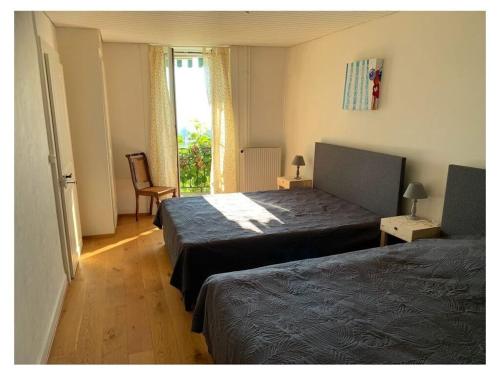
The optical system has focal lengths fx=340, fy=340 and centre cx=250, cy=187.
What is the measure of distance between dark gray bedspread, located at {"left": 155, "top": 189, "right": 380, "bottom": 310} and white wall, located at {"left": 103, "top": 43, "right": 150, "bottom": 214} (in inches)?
61.8

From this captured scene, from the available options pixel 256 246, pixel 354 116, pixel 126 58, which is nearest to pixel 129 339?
pixel 256 246

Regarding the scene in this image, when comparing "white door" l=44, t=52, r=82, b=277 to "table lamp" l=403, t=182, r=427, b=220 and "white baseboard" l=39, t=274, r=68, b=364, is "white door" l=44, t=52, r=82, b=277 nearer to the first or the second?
"white baseboard" l=39, t=274, r=68, b=364

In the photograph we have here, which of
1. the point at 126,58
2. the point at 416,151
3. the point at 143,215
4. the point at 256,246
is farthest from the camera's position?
the point at 143,215

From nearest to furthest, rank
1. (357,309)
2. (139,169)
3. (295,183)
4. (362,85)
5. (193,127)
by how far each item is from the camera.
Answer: (357,309)
(362,85)
(295,183)
(139,169)
(193,127)

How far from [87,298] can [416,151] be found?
306 centimetres

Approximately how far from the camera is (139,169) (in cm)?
483

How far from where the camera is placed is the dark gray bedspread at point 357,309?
1.42 meters

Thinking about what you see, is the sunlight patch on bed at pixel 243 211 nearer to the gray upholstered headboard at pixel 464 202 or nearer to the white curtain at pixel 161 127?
the gray upholstered headboard at pixel 464 202

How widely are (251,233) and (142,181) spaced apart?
8.74 ft

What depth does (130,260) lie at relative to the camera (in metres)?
3.52

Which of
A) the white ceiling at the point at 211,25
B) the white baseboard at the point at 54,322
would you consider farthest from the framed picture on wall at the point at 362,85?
the white baseboard at the point at 54,322

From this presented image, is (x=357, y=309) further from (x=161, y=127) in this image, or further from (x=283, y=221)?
(x=161, y=127)

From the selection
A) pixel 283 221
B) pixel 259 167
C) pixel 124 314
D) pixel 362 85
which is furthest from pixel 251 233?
pixel 259 167
